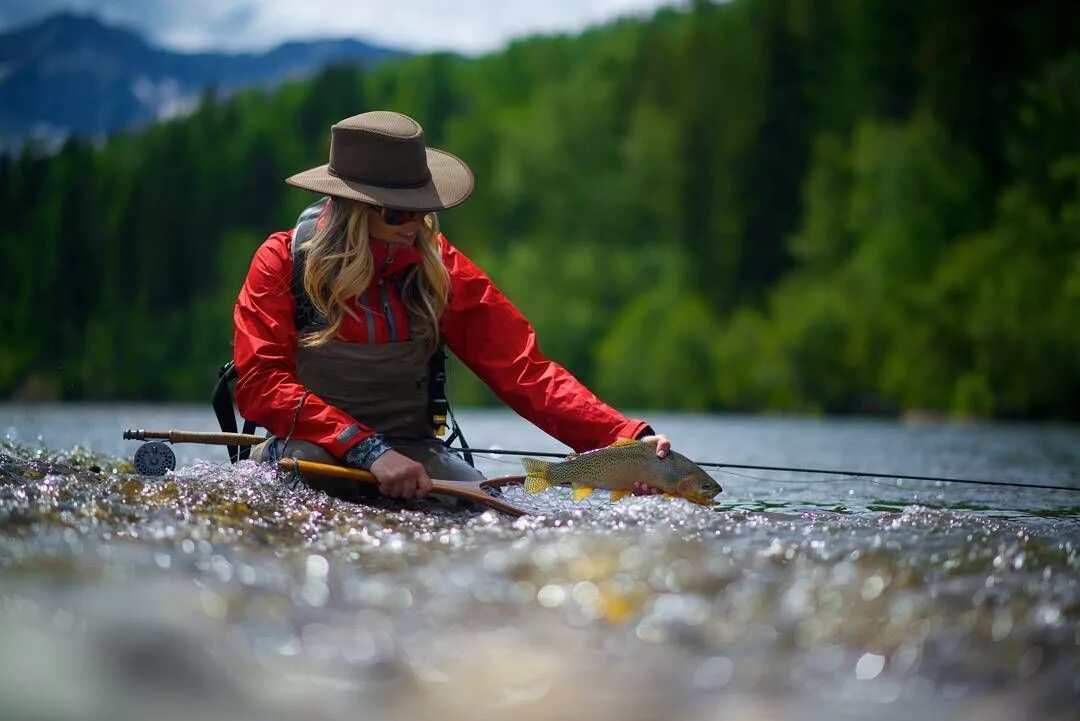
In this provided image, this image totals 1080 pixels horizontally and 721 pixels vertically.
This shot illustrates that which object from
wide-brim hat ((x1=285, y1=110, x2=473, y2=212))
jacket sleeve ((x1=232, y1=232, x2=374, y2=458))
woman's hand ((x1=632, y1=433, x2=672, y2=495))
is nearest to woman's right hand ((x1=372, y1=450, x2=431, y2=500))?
jacket sleeve ((x1=232, y1=232, x2=374, y2=458))

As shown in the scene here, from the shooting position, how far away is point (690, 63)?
52.4 m

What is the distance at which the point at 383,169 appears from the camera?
5.71 metres

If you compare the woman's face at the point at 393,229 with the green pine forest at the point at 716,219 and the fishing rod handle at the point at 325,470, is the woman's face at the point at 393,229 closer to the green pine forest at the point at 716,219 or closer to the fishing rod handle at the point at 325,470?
the fishing rod handle at the point at 325,470

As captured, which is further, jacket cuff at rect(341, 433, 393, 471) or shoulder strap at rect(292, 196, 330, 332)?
shoulder strap at rect(292, 196, 330, 332)

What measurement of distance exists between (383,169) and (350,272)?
1.61 ft

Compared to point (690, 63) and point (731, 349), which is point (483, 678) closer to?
point (731, 349)

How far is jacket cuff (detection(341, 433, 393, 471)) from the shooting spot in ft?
17.5

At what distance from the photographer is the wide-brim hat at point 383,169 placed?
18.5 ft

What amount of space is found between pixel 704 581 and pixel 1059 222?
3148 centimetres

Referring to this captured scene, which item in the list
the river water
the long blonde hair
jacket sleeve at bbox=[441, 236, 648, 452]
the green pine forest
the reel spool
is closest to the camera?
the river water

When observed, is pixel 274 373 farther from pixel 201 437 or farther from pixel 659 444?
pixel 659 444

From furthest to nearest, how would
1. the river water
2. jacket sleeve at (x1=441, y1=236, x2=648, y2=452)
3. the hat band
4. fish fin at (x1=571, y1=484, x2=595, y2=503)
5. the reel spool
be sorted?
the reel spool → jacket sleeve at (x1=441, y1=236, x2=648, y2=452) → the hat band → fish fin at (x1=571, y1=484, x2=595, y2=503) → the river water

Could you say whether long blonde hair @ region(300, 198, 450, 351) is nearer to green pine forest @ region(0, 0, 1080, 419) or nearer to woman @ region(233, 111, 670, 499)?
woman @ region(233, 111, 670, 499)

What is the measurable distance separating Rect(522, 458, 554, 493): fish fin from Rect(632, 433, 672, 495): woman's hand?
38 centimetres
